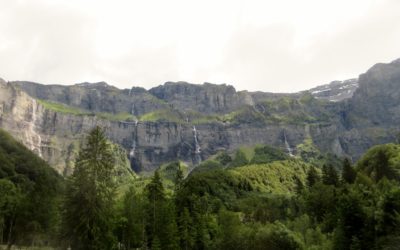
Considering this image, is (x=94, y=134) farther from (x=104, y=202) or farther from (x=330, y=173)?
(x=330, y=173)

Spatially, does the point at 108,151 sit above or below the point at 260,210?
above

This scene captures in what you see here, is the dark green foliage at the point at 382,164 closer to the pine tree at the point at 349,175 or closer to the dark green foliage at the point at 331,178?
the pine tree at the point at 349,175

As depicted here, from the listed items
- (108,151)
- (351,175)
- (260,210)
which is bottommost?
(260,210)

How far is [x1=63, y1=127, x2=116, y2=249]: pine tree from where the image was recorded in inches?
2349

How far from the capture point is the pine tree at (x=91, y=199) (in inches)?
2349

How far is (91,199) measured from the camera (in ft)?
196

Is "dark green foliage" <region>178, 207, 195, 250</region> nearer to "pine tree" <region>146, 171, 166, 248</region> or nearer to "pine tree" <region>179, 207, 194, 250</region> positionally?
"pine tree" <region>179, 207, 194, 250</region>

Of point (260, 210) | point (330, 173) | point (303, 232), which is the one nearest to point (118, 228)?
point (303, 232)

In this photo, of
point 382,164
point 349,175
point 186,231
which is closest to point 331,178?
point 349,175

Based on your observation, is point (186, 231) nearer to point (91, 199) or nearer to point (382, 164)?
point (91, 199)

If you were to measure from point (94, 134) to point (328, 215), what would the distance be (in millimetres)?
66271

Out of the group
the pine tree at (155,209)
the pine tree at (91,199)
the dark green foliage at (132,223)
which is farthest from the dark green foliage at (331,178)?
the pine tree at (91,199)

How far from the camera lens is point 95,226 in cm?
5950

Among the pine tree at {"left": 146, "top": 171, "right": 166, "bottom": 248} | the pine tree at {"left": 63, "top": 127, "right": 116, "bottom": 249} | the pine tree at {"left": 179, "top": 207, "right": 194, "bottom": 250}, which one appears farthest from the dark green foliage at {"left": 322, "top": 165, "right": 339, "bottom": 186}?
the pine tree at {"left": 63, "top": 127, "right": 116, "bottom": 249}
